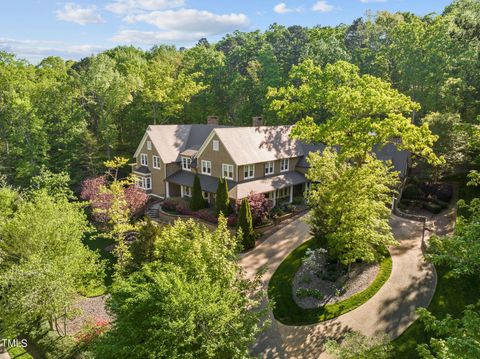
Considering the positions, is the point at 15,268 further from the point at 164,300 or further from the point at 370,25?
the point at 370,25

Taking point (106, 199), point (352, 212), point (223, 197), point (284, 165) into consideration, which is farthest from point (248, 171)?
point (352, 212)

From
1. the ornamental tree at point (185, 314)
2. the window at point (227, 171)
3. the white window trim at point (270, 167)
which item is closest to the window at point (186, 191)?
the window at point (227, 171)

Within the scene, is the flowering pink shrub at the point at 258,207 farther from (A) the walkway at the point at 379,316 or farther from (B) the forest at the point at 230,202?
(A) the walkway at the point at 379,316

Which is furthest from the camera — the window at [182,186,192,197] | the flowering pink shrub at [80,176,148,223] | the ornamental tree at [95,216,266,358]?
the window at [182,186,192,197]

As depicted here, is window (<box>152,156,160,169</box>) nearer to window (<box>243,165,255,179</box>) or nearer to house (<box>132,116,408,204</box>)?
house (<box>132,116,408,204</box>)

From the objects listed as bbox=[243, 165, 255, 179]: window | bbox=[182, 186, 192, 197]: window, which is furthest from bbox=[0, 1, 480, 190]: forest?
bbox=[182, 186, 192, 197]: window
